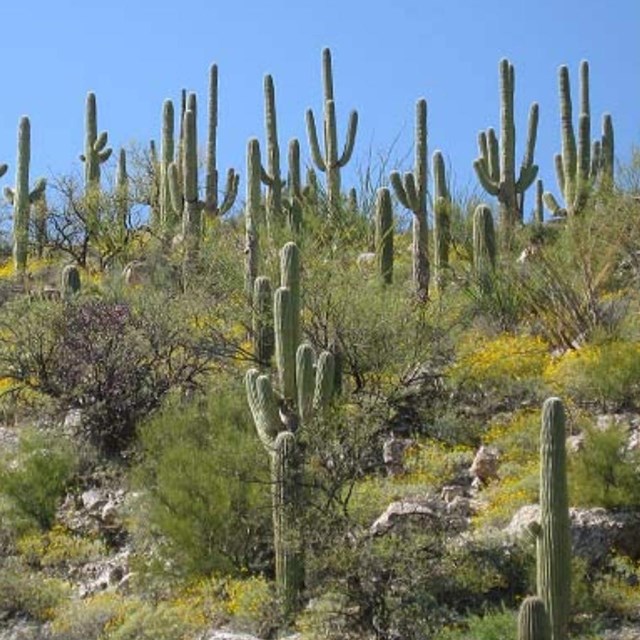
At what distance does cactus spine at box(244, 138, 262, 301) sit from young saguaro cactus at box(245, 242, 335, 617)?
5.38 metres

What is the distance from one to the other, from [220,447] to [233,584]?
1578mm

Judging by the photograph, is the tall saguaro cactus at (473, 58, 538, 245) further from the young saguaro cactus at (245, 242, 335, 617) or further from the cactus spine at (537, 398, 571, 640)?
the cactus spine at (537, 398, 571, 640)

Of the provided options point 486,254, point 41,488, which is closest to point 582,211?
point 486,254

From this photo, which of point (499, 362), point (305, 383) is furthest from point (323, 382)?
point (499, 362)

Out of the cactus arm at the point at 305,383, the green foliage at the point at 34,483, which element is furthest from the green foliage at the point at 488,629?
the green foliage at the point at 34,483

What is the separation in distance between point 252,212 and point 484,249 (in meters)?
3.35

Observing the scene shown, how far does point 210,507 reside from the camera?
1508 centimetres

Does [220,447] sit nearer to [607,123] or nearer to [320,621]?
[320,621]

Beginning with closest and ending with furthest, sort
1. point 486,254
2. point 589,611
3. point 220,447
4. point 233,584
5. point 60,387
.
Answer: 1. point 589,611
2. point 233,584
3. point 220,447
4. point 60,387
5. point 486,254

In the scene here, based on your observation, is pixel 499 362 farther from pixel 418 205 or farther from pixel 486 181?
pixel 486 181

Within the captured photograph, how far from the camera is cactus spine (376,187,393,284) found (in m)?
20.9

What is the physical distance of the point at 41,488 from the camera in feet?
57.2

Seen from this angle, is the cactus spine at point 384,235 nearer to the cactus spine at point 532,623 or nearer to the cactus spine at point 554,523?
the cactus spine at point 554,523

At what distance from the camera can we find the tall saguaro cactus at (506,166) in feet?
79.3
